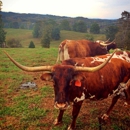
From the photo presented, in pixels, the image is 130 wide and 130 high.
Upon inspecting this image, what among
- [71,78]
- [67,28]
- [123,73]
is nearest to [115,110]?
[123,73]

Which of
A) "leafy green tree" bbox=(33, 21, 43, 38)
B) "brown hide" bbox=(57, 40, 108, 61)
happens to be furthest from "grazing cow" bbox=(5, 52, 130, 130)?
"leafy green tree" bbox=(33, 21, 43, 38)

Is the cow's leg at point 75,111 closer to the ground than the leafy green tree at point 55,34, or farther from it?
closer to the ground

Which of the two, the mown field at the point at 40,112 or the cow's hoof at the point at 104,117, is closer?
the mown field at the point at 40,112

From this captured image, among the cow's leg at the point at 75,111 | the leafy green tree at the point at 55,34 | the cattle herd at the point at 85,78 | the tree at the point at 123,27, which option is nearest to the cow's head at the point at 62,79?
the cattle herd at the point at 85,78

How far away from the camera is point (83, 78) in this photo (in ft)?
13.0

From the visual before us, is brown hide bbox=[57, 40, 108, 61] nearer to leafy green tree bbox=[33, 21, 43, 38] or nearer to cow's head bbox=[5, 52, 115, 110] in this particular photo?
cow's head bbox=[5, 52, 115, 110]

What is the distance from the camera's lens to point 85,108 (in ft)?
20.4

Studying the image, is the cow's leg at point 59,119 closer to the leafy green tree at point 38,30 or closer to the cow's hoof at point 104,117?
the cow's hoof at point 104,117

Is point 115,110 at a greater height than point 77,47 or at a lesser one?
lesser

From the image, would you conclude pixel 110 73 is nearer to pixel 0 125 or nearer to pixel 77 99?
pixel 77 99

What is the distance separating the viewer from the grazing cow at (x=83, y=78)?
3775 mm

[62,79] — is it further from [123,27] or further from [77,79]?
[123,27]

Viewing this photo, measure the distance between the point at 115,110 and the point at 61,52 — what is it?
4.56 m

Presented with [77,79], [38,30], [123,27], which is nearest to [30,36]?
[38,30]
